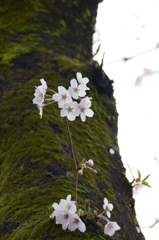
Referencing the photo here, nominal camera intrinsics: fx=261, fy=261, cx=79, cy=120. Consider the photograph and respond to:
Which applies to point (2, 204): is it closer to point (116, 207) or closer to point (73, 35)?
point (116, 207)

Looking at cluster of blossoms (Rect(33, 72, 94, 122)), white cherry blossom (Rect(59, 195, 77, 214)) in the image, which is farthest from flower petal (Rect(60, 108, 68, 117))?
white cherry blossom (Rect(59, 195, 77, 214))

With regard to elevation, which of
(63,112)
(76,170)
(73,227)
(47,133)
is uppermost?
(47,133)

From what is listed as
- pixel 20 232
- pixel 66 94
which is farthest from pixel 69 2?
pixel 20 232

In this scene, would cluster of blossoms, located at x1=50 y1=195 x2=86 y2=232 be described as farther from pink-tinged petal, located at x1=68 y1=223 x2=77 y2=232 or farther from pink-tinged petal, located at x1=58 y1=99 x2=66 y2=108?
pink-tinged petal, located at x1=58 y1=99 x2=66 y2=108

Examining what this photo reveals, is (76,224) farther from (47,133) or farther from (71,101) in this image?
(47,133)

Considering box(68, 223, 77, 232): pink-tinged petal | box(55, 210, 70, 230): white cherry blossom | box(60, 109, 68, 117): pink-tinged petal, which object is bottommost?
box(68, 223, 77, 232): pink-tinged petal

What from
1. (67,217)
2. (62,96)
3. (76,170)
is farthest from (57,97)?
(67,217)
